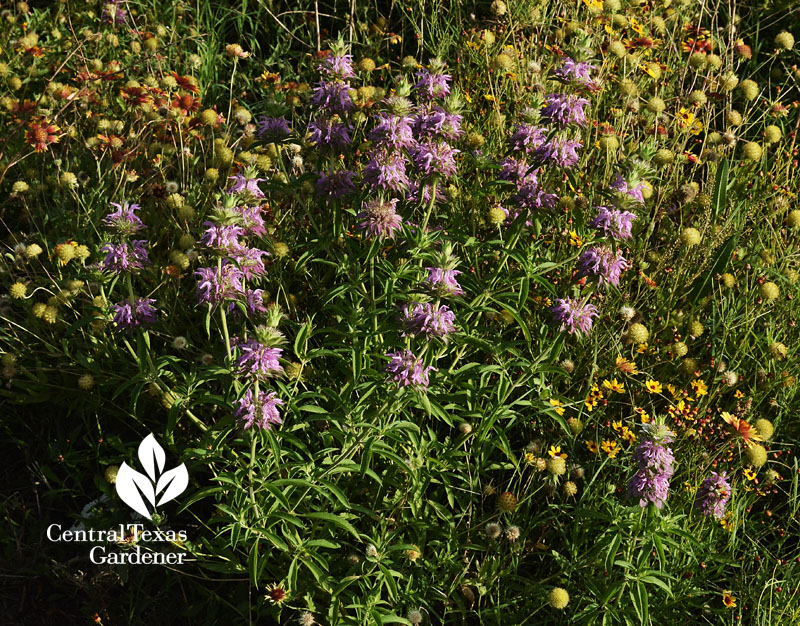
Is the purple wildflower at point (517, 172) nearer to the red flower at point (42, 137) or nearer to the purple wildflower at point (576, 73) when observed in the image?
the purple wildflower at point (576, 73)

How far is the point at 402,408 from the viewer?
9.48 feet

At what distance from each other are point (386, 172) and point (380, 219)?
6.8 inches

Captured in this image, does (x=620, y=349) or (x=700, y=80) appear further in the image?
(x=700, y=80)

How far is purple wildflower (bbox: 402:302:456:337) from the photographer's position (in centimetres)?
263

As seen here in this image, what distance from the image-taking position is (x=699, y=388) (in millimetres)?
3482

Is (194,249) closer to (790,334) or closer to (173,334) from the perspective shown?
(173,334)

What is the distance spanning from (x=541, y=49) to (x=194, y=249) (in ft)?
9.85

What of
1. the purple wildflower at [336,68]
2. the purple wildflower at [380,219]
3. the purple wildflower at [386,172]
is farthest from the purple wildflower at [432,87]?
the purple wildflower at [380,219]

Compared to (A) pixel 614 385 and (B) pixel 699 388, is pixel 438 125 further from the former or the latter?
(B) pixel 699 388

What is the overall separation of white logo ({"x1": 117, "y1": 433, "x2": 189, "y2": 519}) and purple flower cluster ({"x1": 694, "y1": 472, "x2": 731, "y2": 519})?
196 cm

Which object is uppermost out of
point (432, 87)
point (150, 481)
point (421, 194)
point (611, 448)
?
point (432, 87)

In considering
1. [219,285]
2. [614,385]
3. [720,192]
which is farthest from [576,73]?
[219,285]

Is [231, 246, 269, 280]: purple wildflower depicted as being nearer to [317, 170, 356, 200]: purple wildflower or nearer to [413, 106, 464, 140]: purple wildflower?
[317, 170, 356, 200]: purple wildflower

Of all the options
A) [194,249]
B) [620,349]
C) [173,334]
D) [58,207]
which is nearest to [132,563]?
[173,334]
